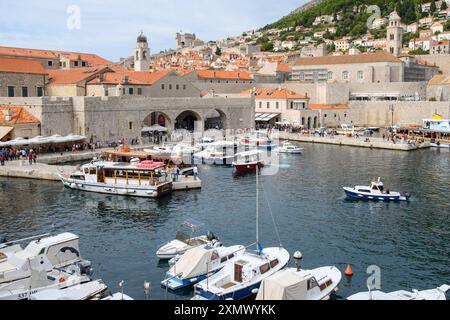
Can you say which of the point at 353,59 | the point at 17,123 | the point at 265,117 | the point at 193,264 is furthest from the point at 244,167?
the point at 353,59

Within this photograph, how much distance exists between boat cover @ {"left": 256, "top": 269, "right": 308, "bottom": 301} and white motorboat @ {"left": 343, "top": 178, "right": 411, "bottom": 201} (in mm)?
12645

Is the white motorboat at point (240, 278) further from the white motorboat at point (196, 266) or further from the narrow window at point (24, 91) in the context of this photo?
the narrow window at point (24, 91)

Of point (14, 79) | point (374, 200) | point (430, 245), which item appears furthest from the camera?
point (14, 79)

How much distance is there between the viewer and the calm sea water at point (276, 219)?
1452 centimetres

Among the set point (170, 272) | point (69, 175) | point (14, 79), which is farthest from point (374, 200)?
point (14, 79)

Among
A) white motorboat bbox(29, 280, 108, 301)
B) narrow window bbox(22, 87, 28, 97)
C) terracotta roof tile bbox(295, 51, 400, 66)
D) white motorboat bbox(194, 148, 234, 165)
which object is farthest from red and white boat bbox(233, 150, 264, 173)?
terracotta roof tile bbox(295, 51, 400, 66)

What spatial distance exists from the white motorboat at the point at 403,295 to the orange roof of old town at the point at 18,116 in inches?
1082

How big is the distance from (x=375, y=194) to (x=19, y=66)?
3050cm

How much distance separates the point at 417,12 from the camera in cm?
12575

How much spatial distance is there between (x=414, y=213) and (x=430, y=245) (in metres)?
4.37

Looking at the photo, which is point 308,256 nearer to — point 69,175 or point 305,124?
point 69,175

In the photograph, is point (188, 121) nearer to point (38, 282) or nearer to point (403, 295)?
point (38, 282)

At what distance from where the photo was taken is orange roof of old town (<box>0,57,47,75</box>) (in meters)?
38.8

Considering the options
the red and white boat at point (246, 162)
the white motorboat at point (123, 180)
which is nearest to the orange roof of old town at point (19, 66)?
the white motorboat at point (123, 180)
